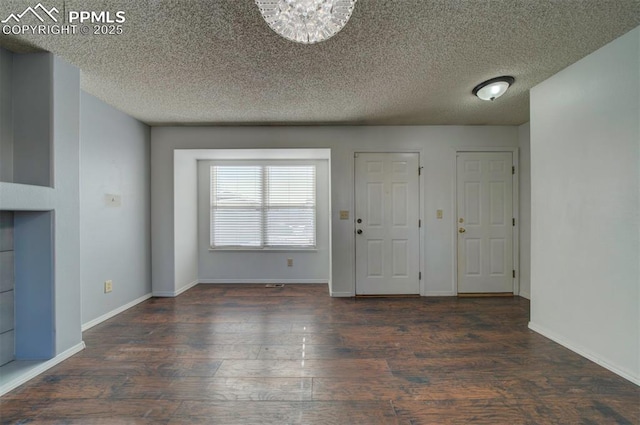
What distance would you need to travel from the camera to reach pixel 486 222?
392cm

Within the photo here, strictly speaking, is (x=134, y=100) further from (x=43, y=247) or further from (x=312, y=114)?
(x=312, y=114)

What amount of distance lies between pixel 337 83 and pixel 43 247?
2699 millimetres

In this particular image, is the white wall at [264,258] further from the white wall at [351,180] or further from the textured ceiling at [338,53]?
the textured ceiling at [338,53]

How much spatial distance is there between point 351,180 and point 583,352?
2802mm

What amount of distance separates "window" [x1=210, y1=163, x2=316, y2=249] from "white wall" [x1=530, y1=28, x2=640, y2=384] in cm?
300

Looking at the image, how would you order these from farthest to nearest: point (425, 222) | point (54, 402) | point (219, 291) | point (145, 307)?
point (219, 291) < point (425, 222) < point (145, 307) < point (54, 402)

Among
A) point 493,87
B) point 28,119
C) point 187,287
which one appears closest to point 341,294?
point 187,287

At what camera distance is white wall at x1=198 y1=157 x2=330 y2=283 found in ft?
15.3

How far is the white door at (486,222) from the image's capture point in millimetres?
3914

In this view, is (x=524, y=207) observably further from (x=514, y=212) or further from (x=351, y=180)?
(x=351, y=180)

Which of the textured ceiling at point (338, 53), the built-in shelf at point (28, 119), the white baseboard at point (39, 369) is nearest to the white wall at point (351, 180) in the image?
the textured ceiling at point (338, 53)

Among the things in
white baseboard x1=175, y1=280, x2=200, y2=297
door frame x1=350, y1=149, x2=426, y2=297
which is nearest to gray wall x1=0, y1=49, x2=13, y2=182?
white baseboard x1=175, y1=280, x2=200, y2=297

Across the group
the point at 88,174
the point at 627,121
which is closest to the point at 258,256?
the point at 88,174

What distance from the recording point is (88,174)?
2.90 m
